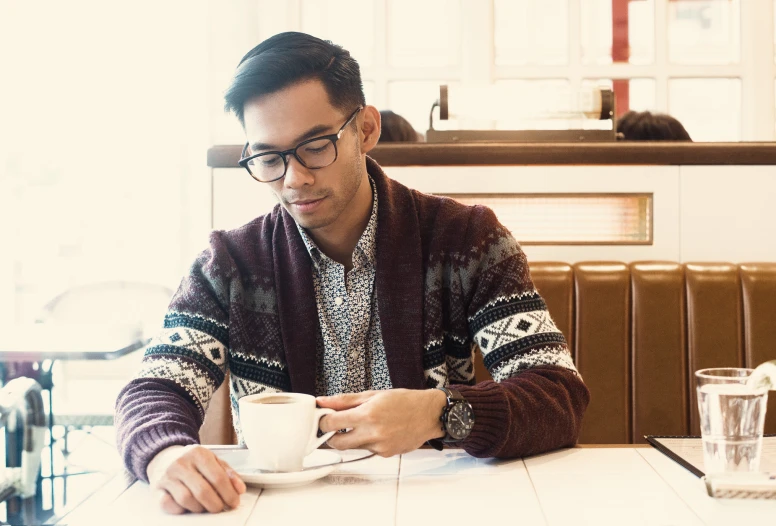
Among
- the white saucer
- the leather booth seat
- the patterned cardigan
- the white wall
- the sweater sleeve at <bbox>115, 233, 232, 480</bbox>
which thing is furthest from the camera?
the white wall

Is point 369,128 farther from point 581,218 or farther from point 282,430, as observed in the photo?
point 282,430

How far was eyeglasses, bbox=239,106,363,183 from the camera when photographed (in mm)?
1383

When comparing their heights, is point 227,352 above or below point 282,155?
below

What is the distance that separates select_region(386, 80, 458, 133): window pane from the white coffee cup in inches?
149

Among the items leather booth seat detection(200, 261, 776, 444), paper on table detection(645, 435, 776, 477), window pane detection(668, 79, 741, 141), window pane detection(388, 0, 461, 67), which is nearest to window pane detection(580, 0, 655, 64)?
window pane detection(668, 79, 741, 141)

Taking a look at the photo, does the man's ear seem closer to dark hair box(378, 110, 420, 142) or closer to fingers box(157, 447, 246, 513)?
fingers box(157, 447, 246, 513)

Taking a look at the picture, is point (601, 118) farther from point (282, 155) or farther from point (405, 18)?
point (405, 18)

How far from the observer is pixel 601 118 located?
212 cm

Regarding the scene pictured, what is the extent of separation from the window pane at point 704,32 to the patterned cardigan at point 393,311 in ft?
11.5

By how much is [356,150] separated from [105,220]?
3.63 metres

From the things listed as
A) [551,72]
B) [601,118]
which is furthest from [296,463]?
[551,72]

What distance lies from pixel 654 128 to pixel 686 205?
1.08m

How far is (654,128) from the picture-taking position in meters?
3.00

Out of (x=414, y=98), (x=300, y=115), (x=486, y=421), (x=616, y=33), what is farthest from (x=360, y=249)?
(x=616, y=33)
